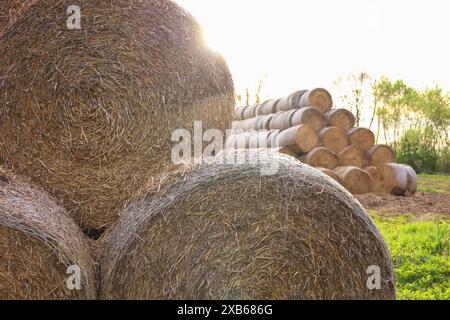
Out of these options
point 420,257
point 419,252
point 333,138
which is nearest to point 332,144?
point 333,138

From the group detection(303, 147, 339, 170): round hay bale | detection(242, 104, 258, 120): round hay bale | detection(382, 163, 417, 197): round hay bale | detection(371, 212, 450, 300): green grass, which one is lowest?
detection(371, 212, 450, 300): green grass

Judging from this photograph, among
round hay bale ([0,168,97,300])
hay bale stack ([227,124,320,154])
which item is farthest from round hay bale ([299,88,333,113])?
round hay bale ([0,168,97,300])

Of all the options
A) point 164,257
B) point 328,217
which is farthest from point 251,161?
point 164,257

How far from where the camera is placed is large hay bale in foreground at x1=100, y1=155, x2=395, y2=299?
2582mm

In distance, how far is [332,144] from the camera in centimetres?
827

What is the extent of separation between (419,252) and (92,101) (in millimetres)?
3479

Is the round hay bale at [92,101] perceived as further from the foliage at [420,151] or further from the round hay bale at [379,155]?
the foliage at [420,151]

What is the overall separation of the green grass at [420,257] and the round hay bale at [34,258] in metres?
2.42

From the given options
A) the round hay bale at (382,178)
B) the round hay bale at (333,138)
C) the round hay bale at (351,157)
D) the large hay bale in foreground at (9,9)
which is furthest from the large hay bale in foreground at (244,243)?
the round hay bale at (382,178)

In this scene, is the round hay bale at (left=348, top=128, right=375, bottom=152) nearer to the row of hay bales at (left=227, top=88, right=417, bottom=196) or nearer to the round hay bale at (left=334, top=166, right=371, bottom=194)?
the row of hay bales at (left=227, top=88, right=417, bottom=196)

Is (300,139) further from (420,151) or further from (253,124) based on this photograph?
(420,151)

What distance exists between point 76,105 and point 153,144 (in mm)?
502

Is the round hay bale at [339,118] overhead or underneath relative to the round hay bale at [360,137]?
overhead

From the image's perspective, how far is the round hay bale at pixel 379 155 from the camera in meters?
8.77
